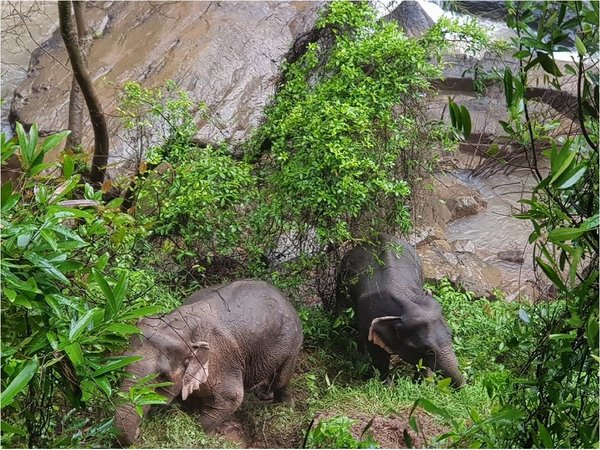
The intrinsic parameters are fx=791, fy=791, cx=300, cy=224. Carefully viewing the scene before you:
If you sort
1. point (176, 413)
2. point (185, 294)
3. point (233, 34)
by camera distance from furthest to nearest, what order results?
point (233, 34) < point (185, 294) < point (176, 413)

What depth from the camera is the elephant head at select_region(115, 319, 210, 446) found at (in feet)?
13.6

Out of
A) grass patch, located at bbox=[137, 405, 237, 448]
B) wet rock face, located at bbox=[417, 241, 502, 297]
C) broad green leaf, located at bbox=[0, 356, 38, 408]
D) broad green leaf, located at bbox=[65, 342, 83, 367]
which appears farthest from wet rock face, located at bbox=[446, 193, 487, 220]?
broad green leaf, located at bbox=[0, 356, 38, 408]

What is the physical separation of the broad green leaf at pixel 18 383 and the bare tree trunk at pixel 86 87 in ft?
9.07

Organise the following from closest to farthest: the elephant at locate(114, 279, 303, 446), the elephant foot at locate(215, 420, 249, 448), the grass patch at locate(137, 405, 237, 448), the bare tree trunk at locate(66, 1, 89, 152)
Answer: the elephant at locate(114, 279, 303, 446)
the grass patch at locate(137, 405, 237, 448)
the elephant foot at locate(215, 420, 249, 448)
the bare tree trunk at locate(66, 1, 89, 152)

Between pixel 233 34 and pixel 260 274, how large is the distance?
13.8 ft

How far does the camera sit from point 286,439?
5.12 m

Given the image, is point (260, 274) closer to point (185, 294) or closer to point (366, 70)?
point (185, 294)

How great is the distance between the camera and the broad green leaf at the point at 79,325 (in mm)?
2697

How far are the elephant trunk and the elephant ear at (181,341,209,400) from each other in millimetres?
1915

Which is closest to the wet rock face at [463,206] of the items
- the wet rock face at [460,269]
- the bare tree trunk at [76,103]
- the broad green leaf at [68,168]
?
the wet rock face at [460,269]

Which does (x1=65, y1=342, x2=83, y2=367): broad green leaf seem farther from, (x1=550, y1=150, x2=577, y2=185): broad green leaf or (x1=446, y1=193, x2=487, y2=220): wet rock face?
(x1=446, y1=193, x2=487, y2=220): wet rock face

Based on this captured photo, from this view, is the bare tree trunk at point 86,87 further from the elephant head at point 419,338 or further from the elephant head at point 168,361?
the elephant head at point 419,338

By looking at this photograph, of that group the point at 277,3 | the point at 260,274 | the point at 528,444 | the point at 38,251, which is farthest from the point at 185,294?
the point at 277,3

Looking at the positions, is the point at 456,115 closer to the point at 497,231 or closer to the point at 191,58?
the point at 191,58
